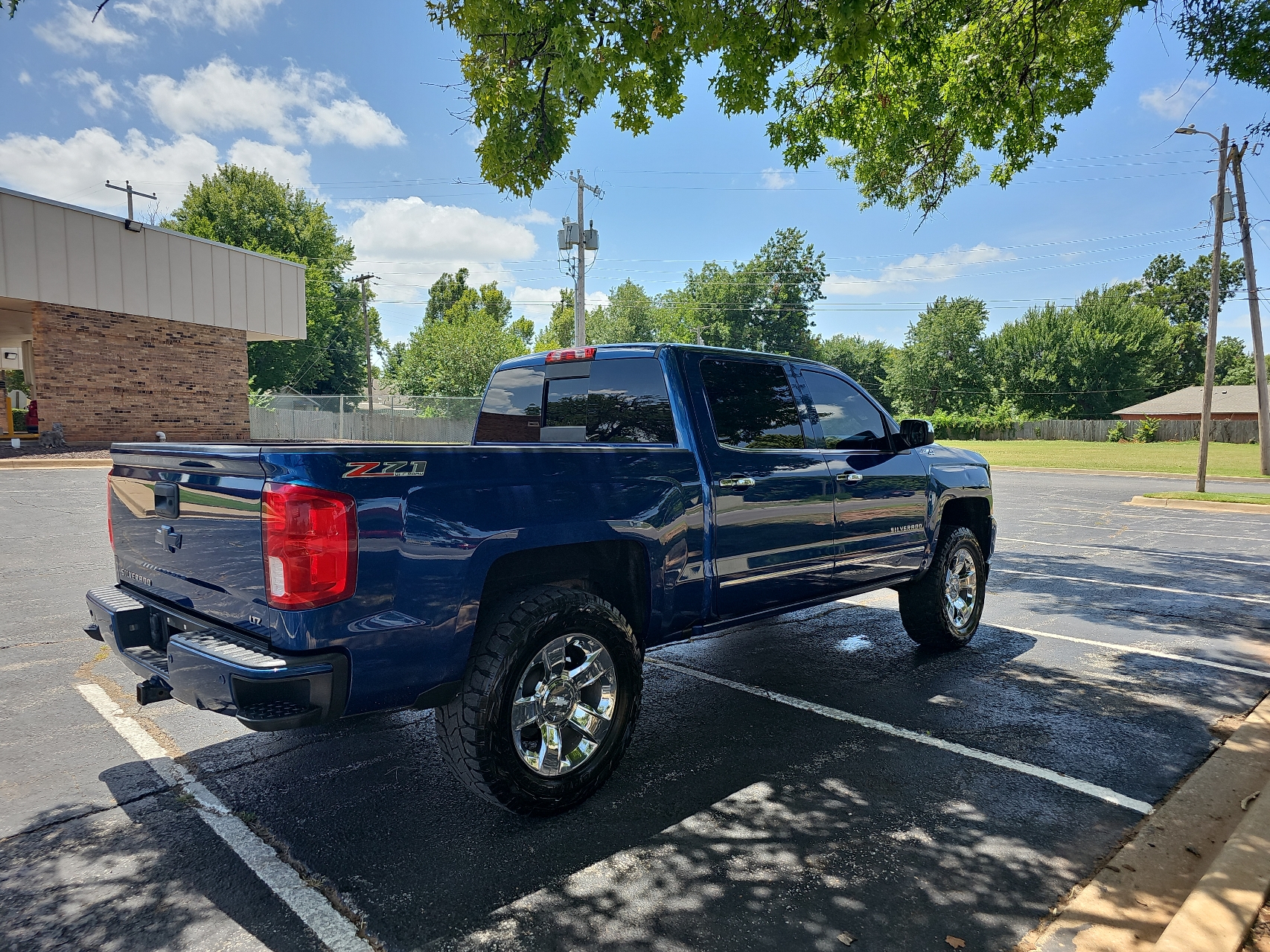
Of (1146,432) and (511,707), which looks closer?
(511,707)

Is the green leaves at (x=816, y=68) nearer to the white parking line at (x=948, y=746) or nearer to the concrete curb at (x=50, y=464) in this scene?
the white parking line at (x=948, y=746)

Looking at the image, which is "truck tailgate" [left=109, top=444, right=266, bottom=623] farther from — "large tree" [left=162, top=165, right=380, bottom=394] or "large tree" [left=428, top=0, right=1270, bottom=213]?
"large tree" [left=162, top=165, right=380, bottom=394]

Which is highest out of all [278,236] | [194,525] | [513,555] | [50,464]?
[278,236]

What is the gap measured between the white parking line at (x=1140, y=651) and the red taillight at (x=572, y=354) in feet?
14.7

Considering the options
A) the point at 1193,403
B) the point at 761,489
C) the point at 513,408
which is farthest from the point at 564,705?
the point at 1193,403

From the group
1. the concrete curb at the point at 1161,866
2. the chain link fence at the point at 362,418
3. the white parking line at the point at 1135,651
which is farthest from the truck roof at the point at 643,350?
the chain link fence at the point at 362,418

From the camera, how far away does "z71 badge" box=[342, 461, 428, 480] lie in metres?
2.64

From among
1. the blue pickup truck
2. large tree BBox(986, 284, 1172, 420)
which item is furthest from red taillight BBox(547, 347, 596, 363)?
large tree BBox(986, 284, 1172, 420)

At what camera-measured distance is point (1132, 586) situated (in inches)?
332

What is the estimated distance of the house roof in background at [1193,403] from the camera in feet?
200

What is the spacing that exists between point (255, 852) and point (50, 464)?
1944cm

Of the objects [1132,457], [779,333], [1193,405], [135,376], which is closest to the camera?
[135,376]

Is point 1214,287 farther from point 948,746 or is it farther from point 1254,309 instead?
point 948,746

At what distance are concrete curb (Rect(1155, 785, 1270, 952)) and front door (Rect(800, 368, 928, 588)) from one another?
91.8 inches
